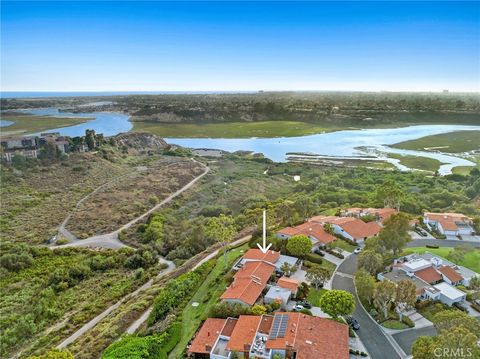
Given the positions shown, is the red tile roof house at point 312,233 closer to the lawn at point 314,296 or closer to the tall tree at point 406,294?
the lawn at point 314,296

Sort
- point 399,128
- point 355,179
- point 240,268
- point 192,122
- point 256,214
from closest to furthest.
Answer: point 240,268, point 256,214, point 355,179, point 399,128, point 192,122

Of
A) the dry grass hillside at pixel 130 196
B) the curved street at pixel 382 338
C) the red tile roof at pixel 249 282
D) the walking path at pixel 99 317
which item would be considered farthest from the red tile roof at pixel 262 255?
the dry grass hillside at pixel 130 196

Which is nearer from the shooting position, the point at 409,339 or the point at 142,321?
the point at 409,339

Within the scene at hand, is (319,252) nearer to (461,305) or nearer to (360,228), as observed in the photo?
(360,228)

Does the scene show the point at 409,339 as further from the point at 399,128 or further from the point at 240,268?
the point at 399,128

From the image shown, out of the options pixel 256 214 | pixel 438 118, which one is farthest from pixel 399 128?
pixel 256 214

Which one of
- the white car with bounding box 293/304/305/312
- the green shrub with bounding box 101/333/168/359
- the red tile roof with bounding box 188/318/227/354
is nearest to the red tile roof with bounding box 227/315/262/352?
the red tile roof with bounding box 188/318/227/354

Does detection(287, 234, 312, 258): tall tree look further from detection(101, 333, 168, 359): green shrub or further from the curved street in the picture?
detection(101, 333, 168, 359): green shrub
